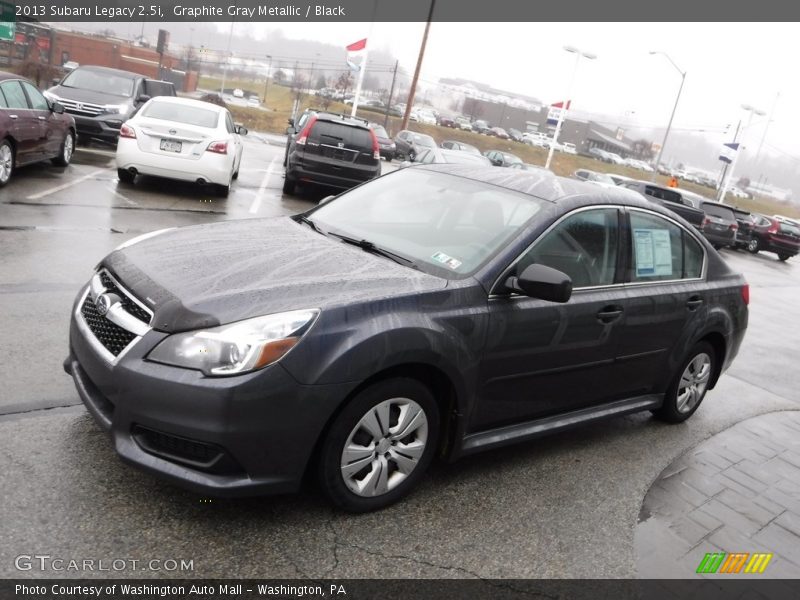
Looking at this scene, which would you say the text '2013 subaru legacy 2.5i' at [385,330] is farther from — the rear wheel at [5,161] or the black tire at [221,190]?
the black tire at [221,190]

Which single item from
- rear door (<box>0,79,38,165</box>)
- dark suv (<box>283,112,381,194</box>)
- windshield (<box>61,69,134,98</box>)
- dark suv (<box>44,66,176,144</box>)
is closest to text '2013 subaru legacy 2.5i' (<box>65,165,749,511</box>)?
rear door (<box>0,79,38,165</box>)

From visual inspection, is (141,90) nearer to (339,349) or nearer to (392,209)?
(392,209)

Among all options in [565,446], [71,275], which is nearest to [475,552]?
[565,446]

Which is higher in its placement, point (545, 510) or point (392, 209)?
point (392, 209)

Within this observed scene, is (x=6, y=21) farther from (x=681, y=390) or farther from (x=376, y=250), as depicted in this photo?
(x=681, y=390)

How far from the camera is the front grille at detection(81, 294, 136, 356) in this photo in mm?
3125

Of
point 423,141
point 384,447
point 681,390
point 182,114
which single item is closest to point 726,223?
point 423,141

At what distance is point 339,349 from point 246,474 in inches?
25.5

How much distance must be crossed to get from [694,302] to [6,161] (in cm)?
920

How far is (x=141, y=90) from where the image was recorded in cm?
1758

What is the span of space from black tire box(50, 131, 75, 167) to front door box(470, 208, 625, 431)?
10.8m

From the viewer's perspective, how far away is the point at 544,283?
11.7ft

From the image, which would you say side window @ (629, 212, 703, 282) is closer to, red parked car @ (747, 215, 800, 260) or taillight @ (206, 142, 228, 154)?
taillight @ (206, 142, 228, 154)

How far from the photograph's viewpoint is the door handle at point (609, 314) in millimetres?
4250
